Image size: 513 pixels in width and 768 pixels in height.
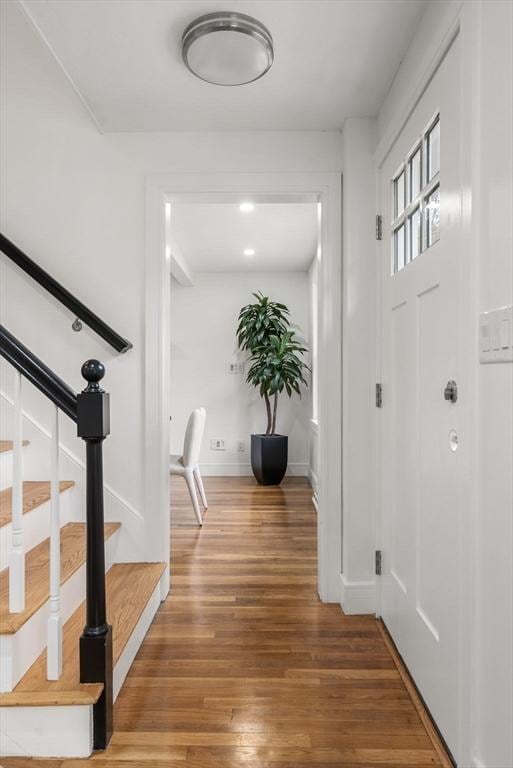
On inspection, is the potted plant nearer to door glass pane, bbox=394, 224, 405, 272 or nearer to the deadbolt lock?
door glass pane, bbox=394, 224, 405, 272

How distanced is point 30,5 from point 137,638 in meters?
2.23

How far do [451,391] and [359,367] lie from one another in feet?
3.01

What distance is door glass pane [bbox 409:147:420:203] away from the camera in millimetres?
1749

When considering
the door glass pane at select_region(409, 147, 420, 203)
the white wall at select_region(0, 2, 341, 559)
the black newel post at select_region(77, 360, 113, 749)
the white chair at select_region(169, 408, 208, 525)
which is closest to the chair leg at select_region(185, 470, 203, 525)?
the white chair at select_region(169, 408, 208, 525)

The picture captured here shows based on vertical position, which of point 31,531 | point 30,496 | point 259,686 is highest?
point 30,496

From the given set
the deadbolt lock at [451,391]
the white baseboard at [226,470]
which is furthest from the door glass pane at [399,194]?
the white baseboard at [226,470]

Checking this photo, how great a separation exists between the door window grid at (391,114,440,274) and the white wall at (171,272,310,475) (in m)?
3.76

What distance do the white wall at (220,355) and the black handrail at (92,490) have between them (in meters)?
4.39

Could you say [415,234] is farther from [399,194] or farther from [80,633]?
[80,633]

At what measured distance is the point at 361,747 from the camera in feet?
4.71

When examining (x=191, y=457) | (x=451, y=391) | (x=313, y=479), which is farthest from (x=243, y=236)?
(x=451, y=391)

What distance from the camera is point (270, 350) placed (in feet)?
17.1

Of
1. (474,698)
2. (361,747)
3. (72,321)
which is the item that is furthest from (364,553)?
(72,321)

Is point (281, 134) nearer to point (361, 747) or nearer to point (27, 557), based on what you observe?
point (27, 557)
